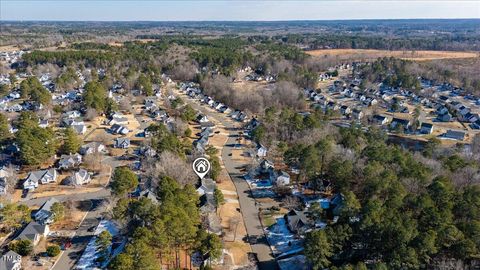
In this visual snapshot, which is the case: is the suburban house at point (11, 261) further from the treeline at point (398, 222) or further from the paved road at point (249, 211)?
the treeline at point (398, 222)

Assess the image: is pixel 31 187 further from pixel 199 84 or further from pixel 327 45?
pixel 327 45

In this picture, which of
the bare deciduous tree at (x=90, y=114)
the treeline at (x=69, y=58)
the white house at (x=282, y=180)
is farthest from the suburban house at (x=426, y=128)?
the treeline at (x=69, y=58)

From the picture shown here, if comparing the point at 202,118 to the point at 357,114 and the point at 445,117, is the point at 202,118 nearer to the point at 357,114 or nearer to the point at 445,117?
the point at 357,114

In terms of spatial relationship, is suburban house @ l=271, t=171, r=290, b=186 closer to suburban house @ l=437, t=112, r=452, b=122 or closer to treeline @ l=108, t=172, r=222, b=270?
treeline @ l=108, t=172, r=222, b=270

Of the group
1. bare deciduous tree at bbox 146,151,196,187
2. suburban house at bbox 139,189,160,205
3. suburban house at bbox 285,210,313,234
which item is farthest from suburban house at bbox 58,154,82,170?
suburban house at bbox 285,210,313,234

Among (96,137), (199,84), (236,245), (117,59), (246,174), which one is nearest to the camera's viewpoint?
(236,245)

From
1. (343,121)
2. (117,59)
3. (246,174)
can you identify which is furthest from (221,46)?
(246,174)

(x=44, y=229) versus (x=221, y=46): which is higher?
(x=221, y=46)

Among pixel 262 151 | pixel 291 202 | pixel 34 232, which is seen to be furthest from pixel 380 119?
pixel 34 232
